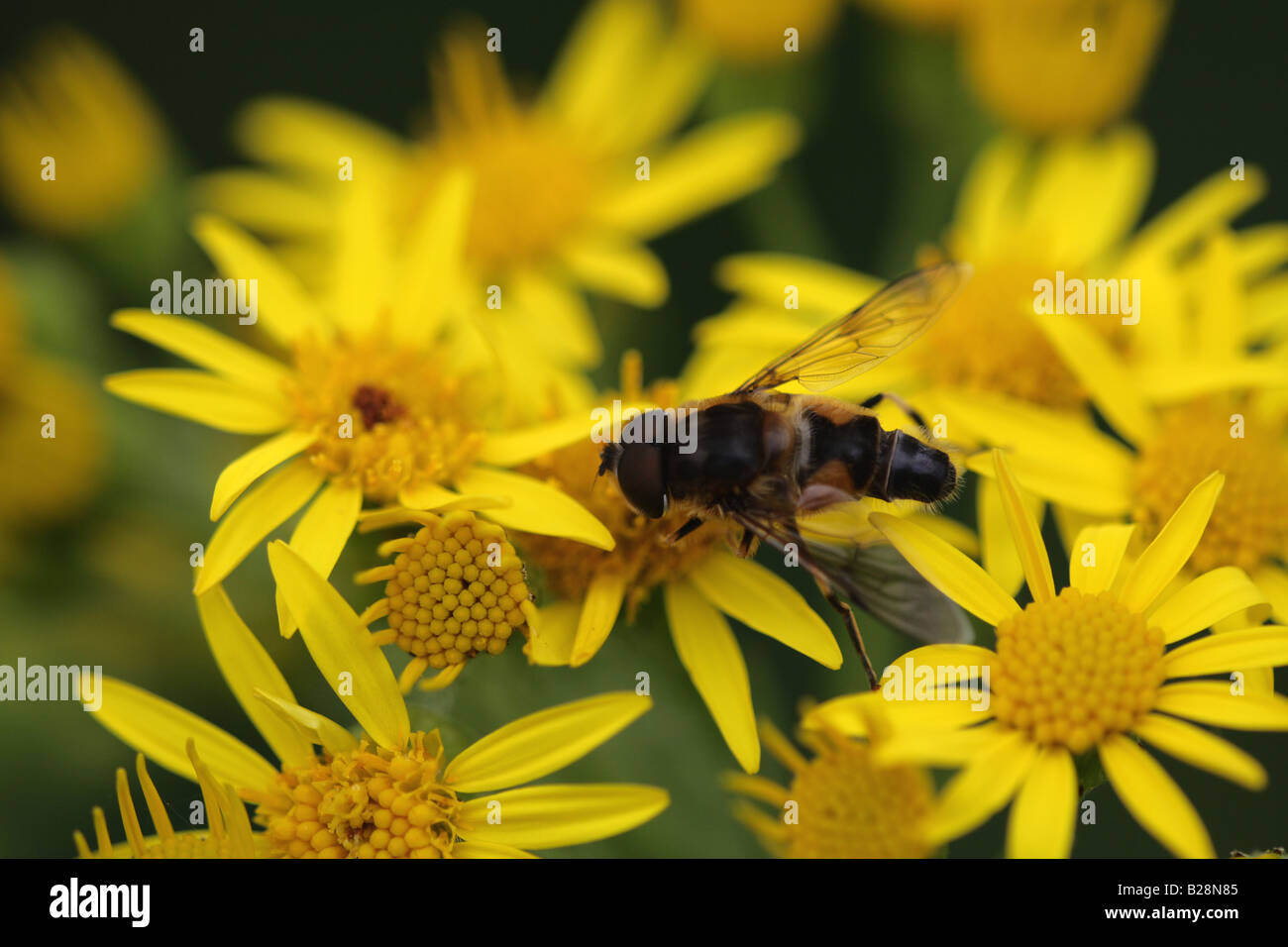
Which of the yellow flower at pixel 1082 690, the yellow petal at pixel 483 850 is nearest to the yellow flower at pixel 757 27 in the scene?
the yellow flower at pixel 1082 690

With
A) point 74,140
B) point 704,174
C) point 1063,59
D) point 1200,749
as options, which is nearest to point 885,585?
point 1200,749

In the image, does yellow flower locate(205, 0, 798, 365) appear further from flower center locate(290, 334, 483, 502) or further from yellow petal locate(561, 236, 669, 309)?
flower center locate(290, 334, 483, 502)

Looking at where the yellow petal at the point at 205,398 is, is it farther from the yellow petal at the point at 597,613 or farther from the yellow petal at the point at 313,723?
the yellow petal at the point at 597,613

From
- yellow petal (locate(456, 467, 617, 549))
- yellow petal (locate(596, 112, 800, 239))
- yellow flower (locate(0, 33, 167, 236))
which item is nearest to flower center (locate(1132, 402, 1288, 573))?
yellow petal (locate(456, 467, 617, 549))

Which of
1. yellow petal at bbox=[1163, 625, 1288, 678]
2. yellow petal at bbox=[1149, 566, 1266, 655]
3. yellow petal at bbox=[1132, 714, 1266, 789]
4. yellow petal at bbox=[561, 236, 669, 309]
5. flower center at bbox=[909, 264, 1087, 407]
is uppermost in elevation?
yellow petal at bbox=[561, 236, 669, 309]

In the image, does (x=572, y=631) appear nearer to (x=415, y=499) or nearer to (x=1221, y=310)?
(x=415, y=499)

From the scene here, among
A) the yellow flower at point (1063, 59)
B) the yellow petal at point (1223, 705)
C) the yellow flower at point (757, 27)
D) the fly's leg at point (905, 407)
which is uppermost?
the yellow flower at point (757, 27)
